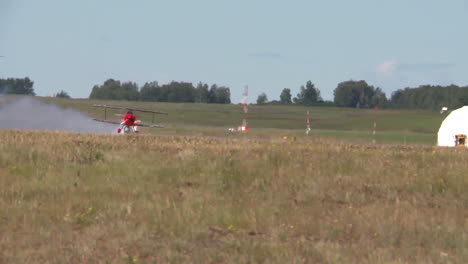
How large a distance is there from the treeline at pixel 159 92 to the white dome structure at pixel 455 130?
262ft

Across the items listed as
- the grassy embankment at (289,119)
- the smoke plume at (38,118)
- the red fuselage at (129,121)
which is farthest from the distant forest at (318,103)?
the red fuselage at (129,121)

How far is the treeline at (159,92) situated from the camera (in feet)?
383

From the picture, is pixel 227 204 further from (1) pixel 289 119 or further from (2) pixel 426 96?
(2) pixel 426 96

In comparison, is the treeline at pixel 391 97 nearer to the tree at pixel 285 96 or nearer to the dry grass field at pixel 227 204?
the tree at pixel 285 96

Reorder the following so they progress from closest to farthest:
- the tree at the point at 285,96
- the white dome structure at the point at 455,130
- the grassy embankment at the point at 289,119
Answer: the white dome structure at the point at 455,130 < the grassy embankment at the point at 289,119 < the tree at the point at 285,96

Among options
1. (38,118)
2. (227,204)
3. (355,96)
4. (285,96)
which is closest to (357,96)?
(355,96)

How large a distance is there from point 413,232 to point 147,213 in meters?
4.01

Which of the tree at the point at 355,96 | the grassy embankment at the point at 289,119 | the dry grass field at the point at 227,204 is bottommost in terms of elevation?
the grassy embankment at the point at 289,119

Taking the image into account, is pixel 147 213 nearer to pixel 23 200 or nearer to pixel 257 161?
pixel 23 200

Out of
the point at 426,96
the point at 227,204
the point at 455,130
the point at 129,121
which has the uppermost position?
the point at 426,96

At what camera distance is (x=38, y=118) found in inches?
1903

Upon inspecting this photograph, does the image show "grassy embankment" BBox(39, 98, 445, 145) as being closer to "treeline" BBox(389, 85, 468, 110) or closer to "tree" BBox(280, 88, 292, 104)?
"treeline" BBox(389, 85, 468, 110)

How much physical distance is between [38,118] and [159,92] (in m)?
70.7

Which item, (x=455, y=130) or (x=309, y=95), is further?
(x=309, y=95)
